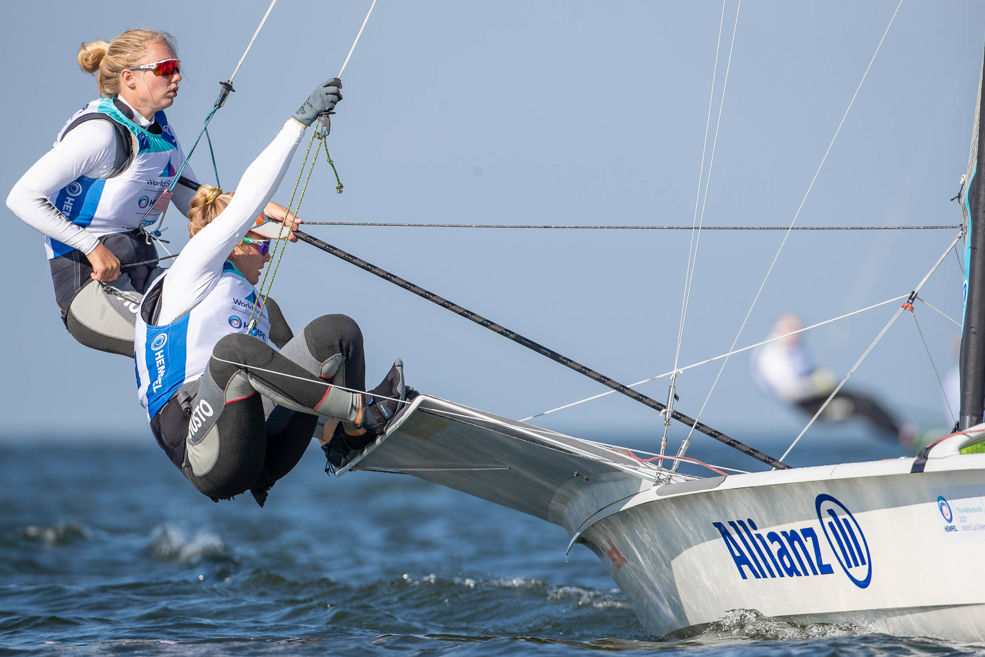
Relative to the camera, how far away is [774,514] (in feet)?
11.8

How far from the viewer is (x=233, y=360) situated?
331cm

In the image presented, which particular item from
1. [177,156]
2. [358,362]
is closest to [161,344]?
[358,362]

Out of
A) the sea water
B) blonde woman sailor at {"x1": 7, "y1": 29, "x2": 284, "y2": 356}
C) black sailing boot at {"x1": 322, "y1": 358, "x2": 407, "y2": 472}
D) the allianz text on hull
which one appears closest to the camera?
the allianz text on hull

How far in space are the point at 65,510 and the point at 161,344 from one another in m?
12.5

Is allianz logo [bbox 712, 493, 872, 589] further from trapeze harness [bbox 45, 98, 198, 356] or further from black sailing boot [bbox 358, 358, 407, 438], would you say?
trapeze harness [bbox 45, 98, 198, 356]

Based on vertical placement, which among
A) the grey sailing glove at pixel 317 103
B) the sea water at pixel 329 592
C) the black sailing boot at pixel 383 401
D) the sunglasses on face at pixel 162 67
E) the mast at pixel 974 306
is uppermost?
the sunglasses on face at pixel 162 67

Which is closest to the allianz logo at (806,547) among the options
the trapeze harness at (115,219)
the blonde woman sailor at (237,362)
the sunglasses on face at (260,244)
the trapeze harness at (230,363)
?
the blonde woman sailor at (237,362)

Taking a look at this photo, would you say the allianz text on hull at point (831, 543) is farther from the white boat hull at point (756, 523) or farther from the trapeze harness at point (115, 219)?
the trapeze harness at point (115, 219)

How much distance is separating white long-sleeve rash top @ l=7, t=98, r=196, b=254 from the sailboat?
1.28 metres

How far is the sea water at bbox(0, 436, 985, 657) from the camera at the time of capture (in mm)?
4105

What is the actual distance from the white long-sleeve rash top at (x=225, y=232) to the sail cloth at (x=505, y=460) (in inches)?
30.4

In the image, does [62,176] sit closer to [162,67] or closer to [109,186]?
[109,186]

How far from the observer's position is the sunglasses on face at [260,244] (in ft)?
12.5

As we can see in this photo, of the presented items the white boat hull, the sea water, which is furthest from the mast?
the sea water
